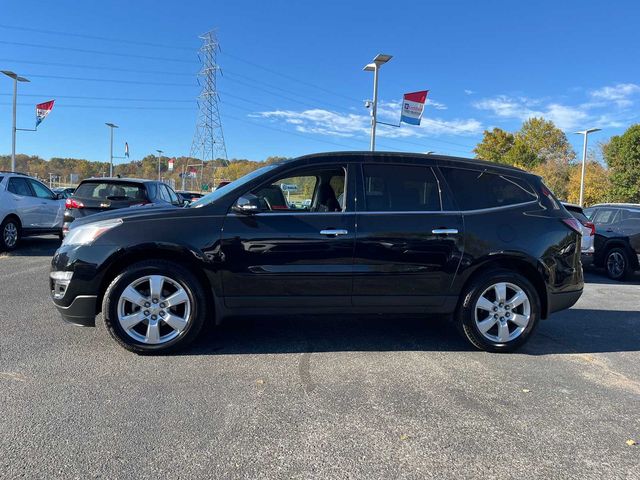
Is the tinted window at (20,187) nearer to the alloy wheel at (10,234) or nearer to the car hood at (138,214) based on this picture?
the alloy wheel at (10,234)

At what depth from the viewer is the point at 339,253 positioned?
4262 millimetres

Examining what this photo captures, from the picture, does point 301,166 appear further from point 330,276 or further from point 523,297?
point 523,297

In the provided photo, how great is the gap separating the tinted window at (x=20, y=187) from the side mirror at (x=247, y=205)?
28.8ft

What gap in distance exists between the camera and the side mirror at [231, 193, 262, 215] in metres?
4.16

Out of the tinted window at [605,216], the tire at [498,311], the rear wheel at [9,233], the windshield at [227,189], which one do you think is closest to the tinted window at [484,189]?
the tire at [498,311]

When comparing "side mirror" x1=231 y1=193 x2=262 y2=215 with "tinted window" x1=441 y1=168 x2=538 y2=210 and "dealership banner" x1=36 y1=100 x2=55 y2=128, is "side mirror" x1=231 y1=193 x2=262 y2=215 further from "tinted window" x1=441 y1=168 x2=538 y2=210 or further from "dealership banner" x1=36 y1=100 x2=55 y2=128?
"dealership banner" x1=36 y1=100 x2=55 y2=128

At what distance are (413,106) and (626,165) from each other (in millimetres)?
25923

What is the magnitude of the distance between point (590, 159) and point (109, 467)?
52872mm

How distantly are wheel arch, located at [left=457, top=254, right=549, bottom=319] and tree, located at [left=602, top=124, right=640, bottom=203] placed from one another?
35.4 m

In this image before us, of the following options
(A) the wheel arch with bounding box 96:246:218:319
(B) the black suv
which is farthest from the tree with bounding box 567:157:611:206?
(A) the wheel arch with bounding box 96:246:218:319

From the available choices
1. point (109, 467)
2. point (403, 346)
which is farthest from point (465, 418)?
point (109, 467)

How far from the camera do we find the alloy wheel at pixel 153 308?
4.12 meters

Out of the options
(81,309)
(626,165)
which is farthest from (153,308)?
(626,165)

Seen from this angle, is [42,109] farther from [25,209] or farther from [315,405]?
[315,405]
